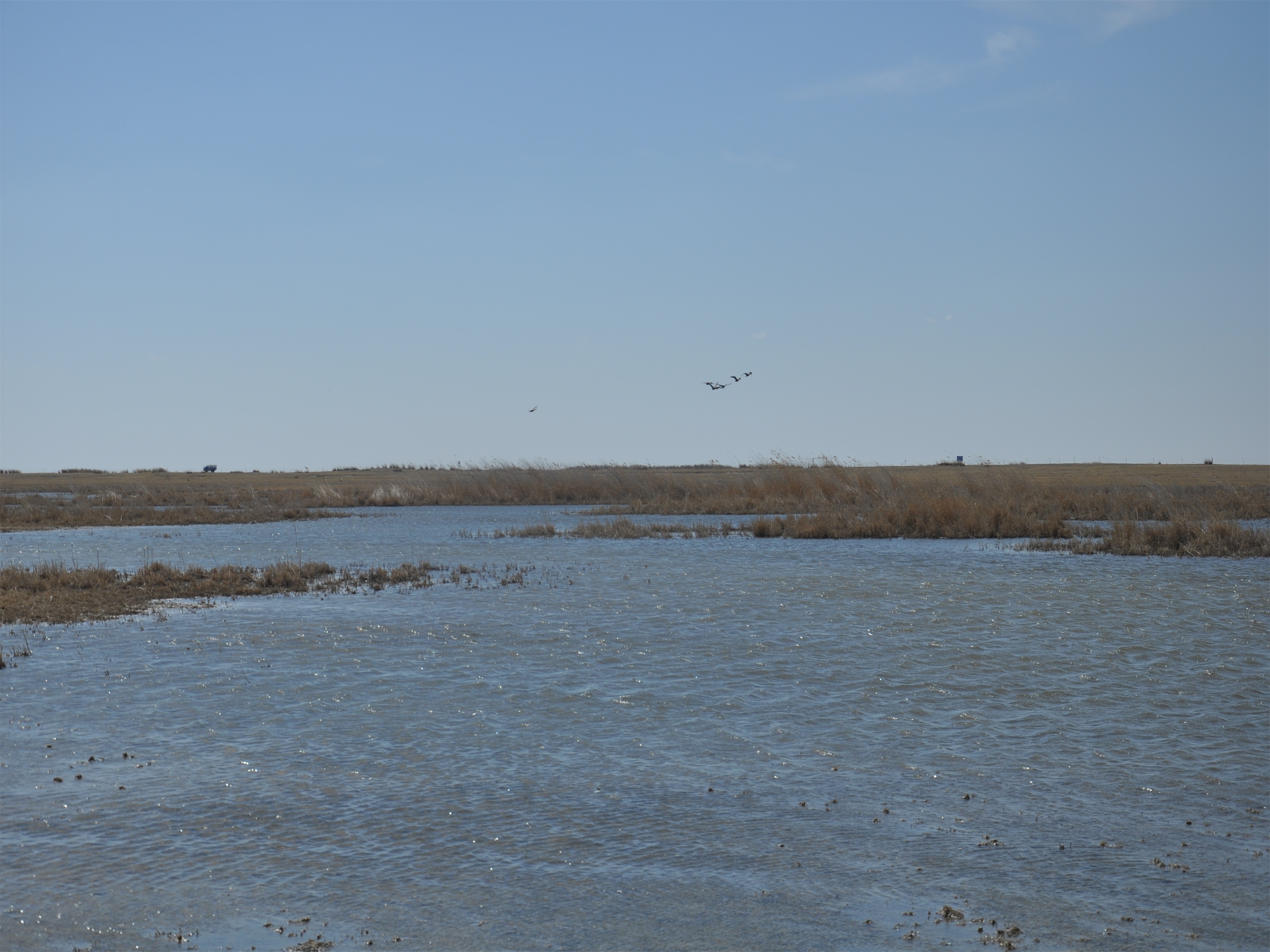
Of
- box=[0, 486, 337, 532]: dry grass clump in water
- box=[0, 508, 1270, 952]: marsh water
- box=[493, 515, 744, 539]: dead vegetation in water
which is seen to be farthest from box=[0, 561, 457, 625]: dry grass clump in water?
box=[0, 486, 337, 532]: dry grass clump in water

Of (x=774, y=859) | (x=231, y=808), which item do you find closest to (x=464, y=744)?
(x=231, y=808)

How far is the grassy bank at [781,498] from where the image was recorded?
31406 mm

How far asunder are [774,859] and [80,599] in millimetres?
14708

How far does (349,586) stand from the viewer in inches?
802

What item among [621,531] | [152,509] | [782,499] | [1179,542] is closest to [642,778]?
[1179,542]

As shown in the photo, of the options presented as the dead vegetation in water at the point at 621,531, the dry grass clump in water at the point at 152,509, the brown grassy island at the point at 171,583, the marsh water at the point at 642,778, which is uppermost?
the dry grass clump in water at the point at 152,509

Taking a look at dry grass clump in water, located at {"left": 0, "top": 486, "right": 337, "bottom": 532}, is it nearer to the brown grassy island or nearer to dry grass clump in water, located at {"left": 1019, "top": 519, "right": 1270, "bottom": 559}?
the brown grassy island

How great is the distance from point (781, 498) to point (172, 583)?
2499 cm

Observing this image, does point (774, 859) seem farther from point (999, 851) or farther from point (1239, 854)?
point (1239, 854)

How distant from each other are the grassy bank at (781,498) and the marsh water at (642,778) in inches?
543

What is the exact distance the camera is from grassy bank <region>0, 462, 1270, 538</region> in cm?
3141

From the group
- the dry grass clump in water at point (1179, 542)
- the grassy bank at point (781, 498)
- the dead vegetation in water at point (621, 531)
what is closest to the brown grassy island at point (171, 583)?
the dead vegetation in water at point (621, 531)

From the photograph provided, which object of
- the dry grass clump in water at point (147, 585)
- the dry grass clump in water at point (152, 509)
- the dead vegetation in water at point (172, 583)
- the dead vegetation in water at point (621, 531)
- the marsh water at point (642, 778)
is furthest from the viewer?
the dry grass clump in water at point (152, 509)

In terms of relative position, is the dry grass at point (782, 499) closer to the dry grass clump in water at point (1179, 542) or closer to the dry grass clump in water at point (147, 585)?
the dry grass clump in water at point (1179, 542)
